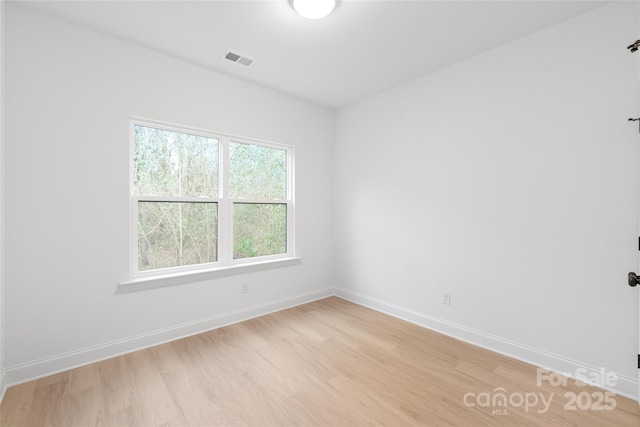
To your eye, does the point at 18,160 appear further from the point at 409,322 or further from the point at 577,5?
the point at 577,5

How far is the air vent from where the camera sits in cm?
269

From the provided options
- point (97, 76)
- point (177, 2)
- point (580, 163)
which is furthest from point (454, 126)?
point (97, 76)

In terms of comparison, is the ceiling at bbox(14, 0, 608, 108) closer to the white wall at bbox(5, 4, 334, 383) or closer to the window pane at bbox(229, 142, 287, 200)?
the white wall at bbox(5, 4, 334, 383)

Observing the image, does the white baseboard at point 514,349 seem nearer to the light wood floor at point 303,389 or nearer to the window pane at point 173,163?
the light wood floor at point 303,389

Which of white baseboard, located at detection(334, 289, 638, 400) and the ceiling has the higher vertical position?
the ceiling

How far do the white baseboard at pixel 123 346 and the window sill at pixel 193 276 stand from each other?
0.43 meters

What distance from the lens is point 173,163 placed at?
2.85 m

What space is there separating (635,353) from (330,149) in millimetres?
3586

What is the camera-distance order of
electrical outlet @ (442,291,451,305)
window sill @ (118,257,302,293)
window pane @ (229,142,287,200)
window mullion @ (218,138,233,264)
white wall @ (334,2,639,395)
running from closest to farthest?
white wall @ (334,2,639,395) < window sill @ (118,257,302,293) < electrical outlet @ (442,291,451,305) < window mullion @ (218,138,233,264) < window pane @ (229,142,287,200)

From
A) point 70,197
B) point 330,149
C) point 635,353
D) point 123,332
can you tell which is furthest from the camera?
point 330,149

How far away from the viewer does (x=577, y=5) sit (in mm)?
2016

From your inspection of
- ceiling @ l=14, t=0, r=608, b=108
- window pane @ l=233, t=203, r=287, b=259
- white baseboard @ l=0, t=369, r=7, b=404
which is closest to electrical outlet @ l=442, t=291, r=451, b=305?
window pane @ l=233, t=203, r=287, b=259

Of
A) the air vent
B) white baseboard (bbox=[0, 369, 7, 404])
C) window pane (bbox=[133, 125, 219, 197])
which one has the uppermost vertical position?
the air vent

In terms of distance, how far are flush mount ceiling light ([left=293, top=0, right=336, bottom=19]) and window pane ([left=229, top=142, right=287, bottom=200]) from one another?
165 cm
